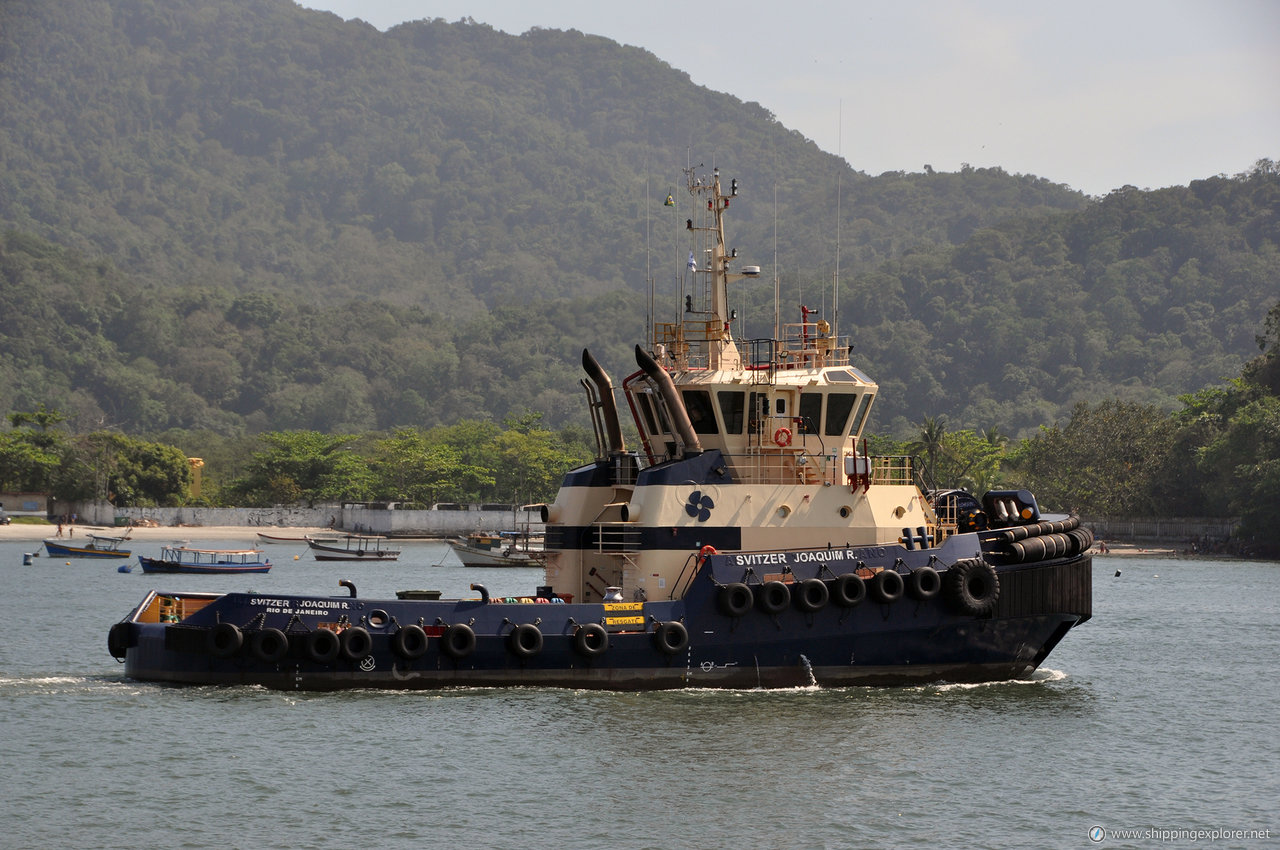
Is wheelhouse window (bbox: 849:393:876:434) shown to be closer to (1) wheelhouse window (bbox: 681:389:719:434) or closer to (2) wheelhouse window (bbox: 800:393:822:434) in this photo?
(2) wheelhouse window (bbox: 800:393:822:434)

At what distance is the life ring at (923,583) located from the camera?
2094 cm

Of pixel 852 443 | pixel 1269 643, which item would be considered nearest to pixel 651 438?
pixel 852 443

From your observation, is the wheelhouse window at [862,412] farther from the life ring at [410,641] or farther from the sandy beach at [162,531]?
the sandy beach at [162,531]

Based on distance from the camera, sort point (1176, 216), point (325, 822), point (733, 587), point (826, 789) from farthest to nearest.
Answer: point (1176, 216) < point (733, 587) < point (826, 789) < point (325, 822)

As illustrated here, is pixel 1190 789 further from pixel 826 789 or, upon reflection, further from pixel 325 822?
pixel 325 822

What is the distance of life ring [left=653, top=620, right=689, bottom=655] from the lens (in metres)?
20.6

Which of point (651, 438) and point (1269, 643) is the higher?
point (651, 438)

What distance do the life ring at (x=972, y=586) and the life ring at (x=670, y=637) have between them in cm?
384

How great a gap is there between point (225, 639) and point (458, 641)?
3.19 meters

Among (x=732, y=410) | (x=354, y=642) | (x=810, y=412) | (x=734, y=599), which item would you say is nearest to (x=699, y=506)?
(x=734, y=599)

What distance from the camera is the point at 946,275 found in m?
197

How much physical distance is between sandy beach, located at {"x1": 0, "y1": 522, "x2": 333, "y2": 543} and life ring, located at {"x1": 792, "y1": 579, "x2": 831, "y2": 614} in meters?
70.7

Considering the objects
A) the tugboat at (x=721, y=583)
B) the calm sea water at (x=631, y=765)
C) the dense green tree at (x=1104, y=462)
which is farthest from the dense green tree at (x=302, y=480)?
the tugboat at (x=721, y=583)

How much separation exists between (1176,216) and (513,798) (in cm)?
19633
